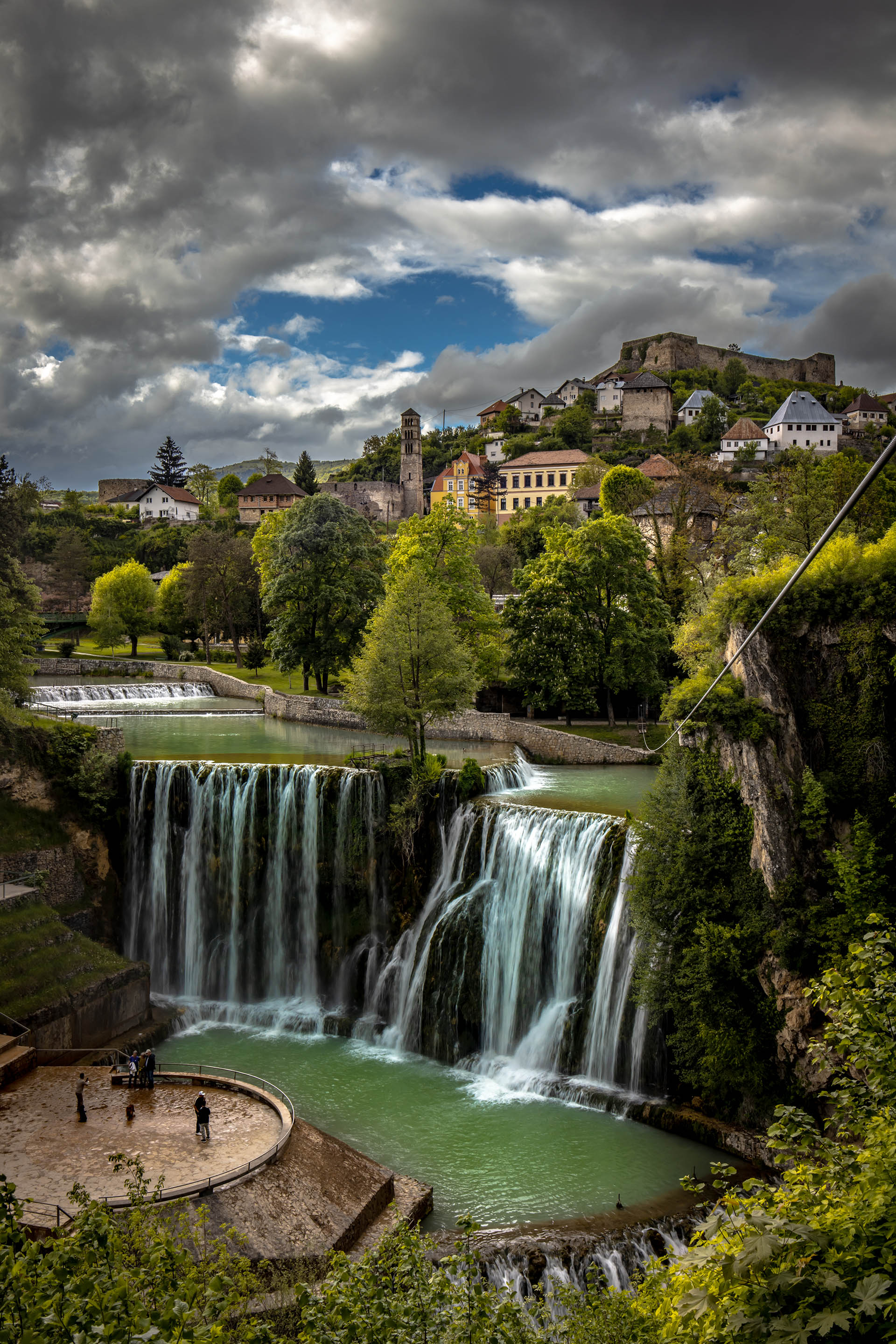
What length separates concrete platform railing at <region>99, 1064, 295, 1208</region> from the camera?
15256 millimetres

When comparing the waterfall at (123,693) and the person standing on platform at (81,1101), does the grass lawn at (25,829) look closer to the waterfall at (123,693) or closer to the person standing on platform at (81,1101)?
the person standing on platform at (81,1101)

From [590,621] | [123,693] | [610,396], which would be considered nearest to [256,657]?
[123,693]

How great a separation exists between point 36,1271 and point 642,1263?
1107 centimetres

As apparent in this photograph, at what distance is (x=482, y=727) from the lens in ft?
132

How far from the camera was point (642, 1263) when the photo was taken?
15344 millimetres

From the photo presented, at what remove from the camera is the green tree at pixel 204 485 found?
13575cm

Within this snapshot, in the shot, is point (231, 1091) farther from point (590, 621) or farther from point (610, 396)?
point (610, 396)

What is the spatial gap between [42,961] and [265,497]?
352ft

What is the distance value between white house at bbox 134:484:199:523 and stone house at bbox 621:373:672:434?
64.5m

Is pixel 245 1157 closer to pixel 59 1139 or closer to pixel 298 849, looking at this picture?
pixel 59 1139

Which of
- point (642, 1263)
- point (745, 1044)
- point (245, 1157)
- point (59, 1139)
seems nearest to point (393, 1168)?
point (245, 1157)

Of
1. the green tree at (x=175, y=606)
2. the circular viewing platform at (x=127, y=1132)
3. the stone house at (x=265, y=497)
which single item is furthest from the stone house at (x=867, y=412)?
the circular viewing platform at (x=127, y=1132)

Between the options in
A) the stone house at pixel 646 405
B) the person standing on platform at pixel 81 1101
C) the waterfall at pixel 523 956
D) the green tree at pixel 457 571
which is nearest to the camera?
the person standing on platform at pixel 81 1101

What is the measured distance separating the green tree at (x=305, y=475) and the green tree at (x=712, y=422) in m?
54.4
